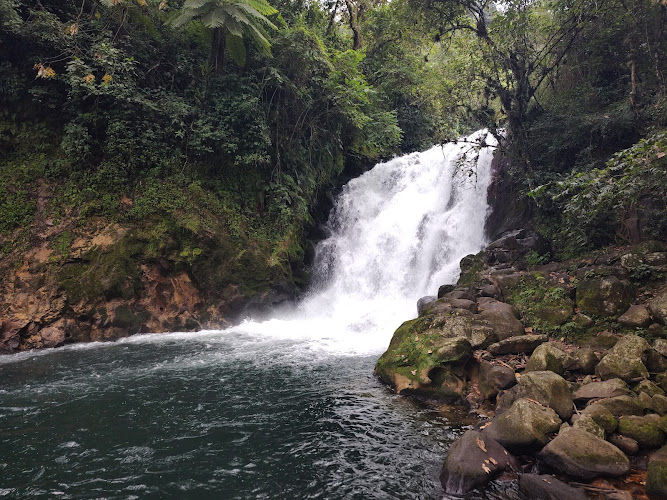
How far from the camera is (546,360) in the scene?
5.75 m

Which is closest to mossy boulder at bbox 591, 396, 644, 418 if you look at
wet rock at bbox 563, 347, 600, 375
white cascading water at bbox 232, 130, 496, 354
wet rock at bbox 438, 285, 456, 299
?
wet rock at bbox 563, 347, 600, 375

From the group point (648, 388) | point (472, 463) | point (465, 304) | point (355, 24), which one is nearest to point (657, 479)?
point (648, 388)

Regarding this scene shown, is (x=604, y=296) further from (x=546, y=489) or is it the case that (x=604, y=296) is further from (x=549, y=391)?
(x=546, y=489)

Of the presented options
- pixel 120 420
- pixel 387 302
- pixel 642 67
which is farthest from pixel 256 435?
pixel 642 67

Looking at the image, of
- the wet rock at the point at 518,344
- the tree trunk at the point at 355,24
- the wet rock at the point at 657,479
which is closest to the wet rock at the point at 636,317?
the wet rock at the point at 518,344

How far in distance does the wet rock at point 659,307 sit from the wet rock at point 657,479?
2.73 m

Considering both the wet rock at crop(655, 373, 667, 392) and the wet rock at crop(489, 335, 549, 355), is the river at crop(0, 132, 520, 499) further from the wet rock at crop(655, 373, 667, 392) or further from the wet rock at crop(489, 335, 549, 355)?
the wet rock at crop(655, 373, 667, 392)

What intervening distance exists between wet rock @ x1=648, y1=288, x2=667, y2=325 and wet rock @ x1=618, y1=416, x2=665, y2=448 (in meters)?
Answer: 2.09

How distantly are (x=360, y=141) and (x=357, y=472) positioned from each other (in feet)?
53.2

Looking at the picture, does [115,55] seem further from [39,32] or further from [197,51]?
[197,51]

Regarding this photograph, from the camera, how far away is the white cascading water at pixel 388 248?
39.2 ft

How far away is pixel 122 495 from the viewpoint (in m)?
4.14

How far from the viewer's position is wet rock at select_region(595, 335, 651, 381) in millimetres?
5066

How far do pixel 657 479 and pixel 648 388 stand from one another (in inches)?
60.4
